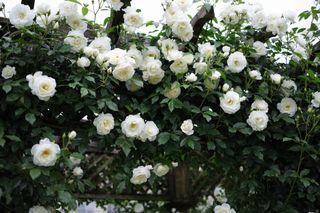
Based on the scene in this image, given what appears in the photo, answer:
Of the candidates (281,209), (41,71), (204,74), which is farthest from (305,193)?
(41,71)

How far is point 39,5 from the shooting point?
189 centimetres

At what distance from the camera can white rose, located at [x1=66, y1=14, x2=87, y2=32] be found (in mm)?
1979

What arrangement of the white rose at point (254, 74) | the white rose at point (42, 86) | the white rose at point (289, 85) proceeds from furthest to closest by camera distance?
the white rose at point (289, 85)
the white rose at point (254, 74)
the white rose at point (42, 86)

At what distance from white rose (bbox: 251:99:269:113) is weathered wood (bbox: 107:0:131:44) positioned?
0.66 metres

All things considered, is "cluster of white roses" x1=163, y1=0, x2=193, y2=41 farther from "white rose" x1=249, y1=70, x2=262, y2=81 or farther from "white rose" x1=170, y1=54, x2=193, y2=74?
"white rose" x1=249, y1=70, x2=262, y2=81

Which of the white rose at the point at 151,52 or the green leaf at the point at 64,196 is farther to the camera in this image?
the white rose at the point at 151,52

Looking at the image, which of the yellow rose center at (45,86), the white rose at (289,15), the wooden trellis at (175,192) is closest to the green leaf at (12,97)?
the yellow rose center at (45,86)

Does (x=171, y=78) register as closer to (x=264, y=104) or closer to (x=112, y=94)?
(x=112, y=94)

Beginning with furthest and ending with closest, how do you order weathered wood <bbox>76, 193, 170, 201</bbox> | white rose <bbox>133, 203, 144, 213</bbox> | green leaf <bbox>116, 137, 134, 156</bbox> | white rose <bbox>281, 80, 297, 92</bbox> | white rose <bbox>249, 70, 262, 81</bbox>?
1. white rose <bbox>133, 203, 144, 213</bbox>
2. weathered wood <bbox>76, 193, 170, 201</bbox>
3. white rose <bbox>281, 80, 297, 92</bbox>
4. white rose <bbox>249, 70, 262, 81</bbox>
5. green leaf <bbox>116, 137, 134, 156</bbox>

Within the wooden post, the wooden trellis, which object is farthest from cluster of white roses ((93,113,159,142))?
the wooden post

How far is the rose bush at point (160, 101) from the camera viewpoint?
1.85 m

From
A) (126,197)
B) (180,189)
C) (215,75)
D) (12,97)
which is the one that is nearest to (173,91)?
(215,75)

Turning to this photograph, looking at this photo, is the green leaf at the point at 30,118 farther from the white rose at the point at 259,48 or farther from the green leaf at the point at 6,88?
the white rose at the point at 259,48

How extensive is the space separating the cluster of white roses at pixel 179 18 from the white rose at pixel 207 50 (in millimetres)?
68
